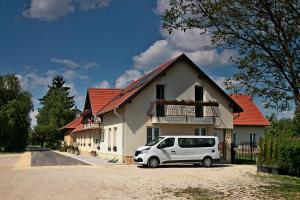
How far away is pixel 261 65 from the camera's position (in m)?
14.5

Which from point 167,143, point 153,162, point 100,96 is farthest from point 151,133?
point 100,96

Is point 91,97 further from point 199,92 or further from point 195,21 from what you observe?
point 195,21

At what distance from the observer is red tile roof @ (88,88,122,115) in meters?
37.6

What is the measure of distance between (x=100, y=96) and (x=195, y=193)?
2602 cm

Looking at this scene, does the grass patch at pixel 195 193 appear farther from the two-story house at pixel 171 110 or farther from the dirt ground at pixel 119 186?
the two-story house at pixel 171 110

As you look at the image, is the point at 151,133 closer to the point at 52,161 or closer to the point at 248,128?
the point at 52,161

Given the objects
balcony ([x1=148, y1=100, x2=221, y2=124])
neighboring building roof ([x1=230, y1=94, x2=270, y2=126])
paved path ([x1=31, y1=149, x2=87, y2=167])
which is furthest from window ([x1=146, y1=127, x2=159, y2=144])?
neighboring building roof ([x1=230, y1=94, x2=270, y2=126])

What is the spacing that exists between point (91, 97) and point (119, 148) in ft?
34.4

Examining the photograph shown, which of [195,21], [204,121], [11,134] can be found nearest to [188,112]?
[204,121]

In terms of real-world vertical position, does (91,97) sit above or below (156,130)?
above

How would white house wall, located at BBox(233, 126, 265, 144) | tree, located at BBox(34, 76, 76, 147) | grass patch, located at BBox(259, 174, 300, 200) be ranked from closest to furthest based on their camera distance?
grass patch, located at BBox(259, 174, 300, 200)
white house wall, located at BBox(233, 126, 265, 144)
tree, located at BBox(34, 76, 76, 147)

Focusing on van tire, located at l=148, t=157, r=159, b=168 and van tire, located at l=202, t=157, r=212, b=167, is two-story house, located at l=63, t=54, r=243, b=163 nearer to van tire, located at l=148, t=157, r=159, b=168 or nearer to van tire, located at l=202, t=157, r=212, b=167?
van tire, located at l=202, t=157, r=212, b=167

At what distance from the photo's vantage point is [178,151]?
2498cm

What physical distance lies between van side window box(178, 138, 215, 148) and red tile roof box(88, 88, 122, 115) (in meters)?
13.5
